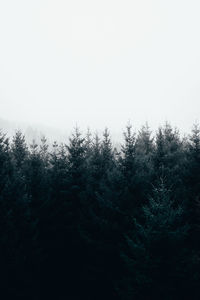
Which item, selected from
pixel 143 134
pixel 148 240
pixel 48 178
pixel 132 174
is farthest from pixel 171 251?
pixel 143 134

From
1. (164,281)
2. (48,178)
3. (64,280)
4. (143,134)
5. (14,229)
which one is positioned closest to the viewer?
(164,281)

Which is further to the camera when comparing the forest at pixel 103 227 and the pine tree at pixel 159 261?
the forest at pixel 103 227

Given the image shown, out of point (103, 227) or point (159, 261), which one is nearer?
point (159, 261)

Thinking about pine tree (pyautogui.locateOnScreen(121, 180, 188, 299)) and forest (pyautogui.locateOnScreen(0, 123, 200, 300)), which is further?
forest (pyautogui.locateOnScreen(0, 123, 200, 300))

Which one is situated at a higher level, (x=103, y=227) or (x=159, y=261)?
(x=103, y=227)

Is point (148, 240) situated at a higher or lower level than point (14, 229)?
lower

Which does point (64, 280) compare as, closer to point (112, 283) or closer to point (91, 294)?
point (91, 294)

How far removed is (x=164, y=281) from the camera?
1714 cm

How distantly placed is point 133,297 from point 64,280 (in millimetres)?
8688

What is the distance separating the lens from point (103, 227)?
2214cm

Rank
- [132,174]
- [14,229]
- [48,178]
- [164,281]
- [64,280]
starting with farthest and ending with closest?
[48,178], [64,280], [132,174], [14,229], [164,281]

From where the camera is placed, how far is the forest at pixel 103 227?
17.4 metres

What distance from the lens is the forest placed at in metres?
17.4

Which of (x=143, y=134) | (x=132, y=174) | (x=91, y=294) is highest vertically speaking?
(x=143, y=134)
